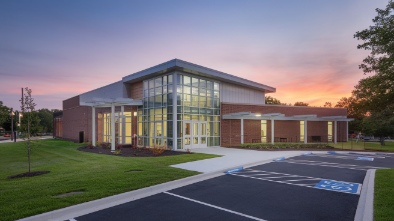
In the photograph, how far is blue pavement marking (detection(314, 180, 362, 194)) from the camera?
26.3ft

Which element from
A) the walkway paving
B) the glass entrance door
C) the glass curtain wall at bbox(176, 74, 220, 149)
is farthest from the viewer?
the glass entrance door

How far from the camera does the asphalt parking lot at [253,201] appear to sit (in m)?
5.70

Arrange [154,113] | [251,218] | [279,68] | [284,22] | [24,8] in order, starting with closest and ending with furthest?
[251,218]
[24,8]
[284,22]
[154,113]
[279,68]

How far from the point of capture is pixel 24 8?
57.1ft

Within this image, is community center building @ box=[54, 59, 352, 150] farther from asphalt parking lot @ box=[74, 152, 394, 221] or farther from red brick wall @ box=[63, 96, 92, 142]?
asphalt parking lot @ box=[74, 152, 394, 221]

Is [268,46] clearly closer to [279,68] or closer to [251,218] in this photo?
[279,68]

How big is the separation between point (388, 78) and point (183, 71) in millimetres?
15377

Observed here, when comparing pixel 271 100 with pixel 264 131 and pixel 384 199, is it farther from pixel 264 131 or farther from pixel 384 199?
pixel 384 199

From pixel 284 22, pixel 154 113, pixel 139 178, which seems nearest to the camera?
pixel 139 178

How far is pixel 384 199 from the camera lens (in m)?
6.32

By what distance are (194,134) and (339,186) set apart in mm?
15201

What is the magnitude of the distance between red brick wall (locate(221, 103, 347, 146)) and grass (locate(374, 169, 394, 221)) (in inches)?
675

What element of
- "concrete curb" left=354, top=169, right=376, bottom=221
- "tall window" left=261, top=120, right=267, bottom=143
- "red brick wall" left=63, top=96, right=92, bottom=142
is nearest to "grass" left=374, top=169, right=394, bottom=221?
"concrete curb" left=354, top=169, right=376, bottom=221

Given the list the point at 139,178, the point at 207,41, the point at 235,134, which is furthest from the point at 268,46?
the point at 139,178
